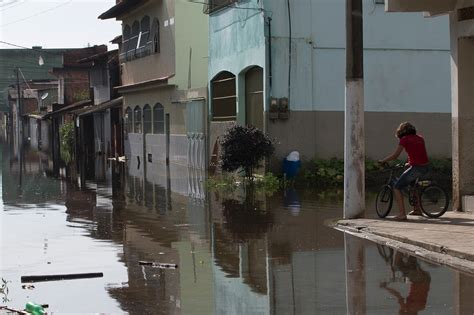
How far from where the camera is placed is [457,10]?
1539cm

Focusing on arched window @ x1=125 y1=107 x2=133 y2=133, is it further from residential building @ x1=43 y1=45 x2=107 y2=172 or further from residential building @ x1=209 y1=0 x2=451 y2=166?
residential building @ x1=209 y1=0 x2=451 y2=166

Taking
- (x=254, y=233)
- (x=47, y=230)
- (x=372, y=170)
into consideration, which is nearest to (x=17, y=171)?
(x=372, y=170)

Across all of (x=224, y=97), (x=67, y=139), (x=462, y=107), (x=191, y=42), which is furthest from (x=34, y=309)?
(x=67, y=139)

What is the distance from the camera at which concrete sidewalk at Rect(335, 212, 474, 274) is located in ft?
34.1

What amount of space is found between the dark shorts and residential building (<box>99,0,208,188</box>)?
1623cm

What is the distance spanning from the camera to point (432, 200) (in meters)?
14.2

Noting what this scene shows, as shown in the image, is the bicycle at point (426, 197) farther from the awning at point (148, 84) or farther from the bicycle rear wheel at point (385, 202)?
the awning at point (148, 84)

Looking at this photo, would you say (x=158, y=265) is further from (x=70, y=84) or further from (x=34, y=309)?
(x=70, y=84)

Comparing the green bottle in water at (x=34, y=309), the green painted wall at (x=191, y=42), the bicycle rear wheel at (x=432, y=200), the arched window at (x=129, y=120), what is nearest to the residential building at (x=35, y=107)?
the arched window at (x=129, y=120)

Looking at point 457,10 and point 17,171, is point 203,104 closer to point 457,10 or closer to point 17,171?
point 17,171

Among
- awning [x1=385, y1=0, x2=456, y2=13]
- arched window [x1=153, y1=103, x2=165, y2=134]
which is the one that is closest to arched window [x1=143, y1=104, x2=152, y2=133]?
arched window [x1=153, y1=103, x2=165, y2=134]

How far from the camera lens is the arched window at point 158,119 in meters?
39.2

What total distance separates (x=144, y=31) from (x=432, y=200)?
29506mm

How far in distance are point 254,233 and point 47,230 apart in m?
3.78
